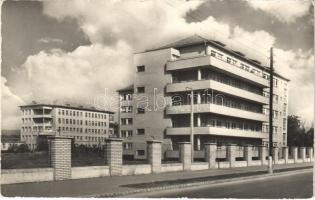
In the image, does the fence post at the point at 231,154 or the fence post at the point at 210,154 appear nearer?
the fence post at the point at 210,154

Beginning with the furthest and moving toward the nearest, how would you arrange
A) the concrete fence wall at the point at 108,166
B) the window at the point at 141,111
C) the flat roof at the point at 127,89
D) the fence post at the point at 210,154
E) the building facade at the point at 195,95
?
the flat roof at the point at 127,89
the window at the point at 141,111
the building facade at the point at 195,95
the fence post at the point at 210,154
the concrete fence wall at the point at 108,166

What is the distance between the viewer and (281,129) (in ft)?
228

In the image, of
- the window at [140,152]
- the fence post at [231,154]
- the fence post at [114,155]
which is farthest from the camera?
the window at [140,152]

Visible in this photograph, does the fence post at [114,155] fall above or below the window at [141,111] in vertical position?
below

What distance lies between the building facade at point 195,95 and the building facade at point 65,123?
43618 millimetres

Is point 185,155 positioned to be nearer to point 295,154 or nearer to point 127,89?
point 295,154

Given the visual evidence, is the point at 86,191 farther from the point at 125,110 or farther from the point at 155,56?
the point at 125,110

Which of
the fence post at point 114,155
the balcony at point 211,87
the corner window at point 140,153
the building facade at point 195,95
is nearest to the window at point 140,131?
the building facade at point 195,95

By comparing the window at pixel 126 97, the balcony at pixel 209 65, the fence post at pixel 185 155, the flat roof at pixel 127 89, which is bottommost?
the fence post at pixel 185 155

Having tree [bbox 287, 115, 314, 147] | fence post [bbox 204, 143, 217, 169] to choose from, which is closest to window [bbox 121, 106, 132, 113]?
tree [bbox 287, 115, 314, 147]

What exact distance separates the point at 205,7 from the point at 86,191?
11.3 metres

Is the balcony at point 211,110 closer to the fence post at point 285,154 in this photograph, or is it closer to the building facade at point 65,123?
the fence post at point 285,154

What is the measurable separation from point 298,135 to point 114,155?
52.3 meters

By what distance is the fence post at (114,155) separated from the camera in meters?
20.7
